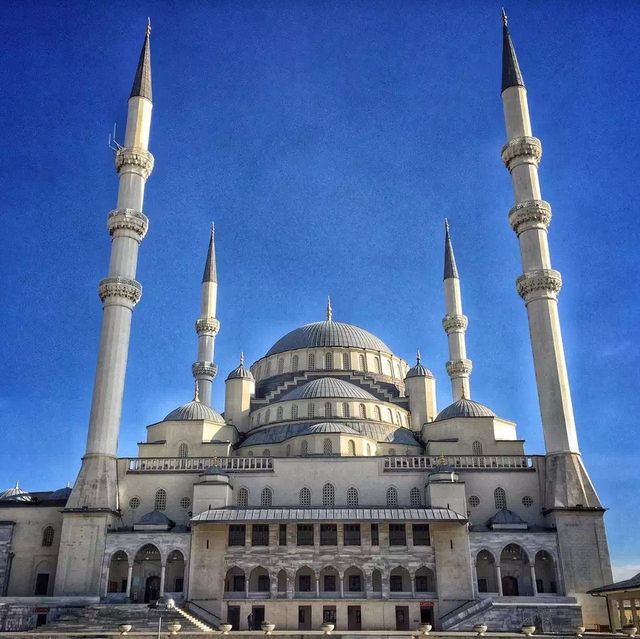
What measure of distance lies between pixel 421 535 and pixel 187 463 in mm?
11555

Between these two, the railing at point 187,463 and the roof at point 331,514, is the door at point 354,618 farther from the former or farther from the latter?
the railing at point 187,463

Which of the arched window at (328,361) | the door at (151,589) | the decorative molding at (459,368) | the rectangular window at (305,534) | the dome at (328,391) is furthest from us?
the decorative molding at (459,368)

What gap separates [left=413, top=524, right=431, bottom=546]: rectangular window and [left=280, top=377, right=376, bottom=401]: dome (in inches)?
394

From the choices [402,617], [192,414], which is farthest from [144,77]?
[402,617]

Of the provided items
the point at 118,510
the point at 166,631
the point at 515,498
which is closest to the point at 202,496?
the point at 118,510

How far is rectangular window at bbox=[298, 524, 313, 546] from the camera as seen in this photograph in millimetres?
30108

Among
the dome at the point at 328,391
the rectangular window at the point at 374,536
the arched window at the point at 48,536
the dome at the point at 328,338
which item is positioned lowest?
the rectangular window at the point at 374,536

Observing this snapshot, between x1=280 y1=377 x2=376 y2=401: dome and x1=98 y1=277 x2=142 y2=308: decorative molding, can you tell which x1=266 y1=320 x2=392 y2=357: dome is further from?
x1=98 y1=277 x2=142 y2=308: decorative molding

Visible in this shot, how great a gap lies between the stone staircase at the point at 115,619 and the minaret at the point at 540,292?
1613 centimetres

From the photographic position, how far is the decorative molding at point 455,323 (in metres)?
47.3

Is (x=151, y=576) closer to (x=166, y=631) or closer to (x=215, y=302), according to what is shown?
(x=166, y=631)

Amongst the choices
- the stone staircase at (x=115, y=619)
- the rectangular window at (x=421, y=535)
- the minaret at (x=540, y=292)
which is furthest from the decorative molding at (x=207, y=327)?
the stone staircase at (x=115, y=619)

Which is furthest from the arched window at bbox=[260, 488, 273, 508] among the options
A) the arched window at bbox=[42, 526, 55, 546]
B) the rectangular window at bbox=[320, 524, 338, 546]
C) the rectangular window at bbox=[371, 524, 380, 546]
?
the arched window at bbox=[42, 526, 55, 546]

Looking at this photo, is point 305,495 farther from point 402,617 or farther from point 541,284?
point 541,284
